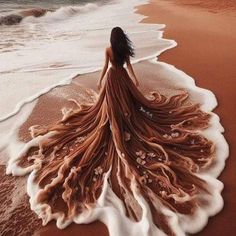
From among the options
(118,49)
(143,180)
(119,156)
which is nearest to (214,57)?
(118,49)

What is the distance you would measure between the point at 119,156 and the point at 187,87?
2.45 m

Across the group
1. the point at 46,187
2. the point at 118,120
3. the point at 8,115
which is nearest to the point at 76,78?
the point at 8,115

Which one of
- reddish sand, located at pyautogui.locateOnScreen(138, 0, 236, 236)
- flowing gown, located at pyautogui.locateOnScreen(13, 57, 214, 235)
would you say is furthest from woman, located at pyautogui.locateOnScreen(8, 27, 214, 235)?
reddish sand, located at pyautogui.locateOnScreen(138, 0, 236, 236)

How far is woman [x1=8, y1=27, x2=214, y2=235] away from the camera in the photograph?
3.42m

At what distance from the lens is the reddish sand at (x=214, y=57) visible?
345 cm

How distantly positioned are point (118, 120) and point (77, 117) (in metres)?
0.71

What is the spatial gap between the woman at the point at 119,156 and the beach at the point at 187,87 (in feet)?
0.48

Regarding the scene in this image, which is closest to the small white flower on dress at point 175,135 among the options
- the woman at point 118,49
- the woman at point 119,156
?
the woman at point 119,156

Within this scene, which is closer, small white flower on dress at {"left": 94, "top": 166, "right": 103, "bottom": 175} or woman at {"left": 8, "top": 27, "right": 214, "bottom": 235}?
woman at {"left": 8, "top": 27, "right": 214, "bottom": 235}

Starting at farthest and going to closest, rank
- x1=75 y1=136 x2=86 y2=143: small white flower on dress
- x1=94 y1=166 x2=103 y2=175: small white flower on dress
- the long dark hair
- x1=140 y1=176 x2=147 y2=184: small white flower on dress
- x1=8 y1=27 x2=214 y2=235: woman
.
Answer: x1=75 y1=136 x2=86 y2=143: small white flower on dress → the long dark hair → x1=94 y1=166 x2=103 y2=175: small white flower on dress → x1=140 y1=176 x2=147 y2=184: small white flower on dress → x1=8 y1=27 x2=214 y2=235: woman

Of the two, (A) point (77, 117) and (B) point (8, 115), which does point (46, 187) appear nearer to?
(A) point (77, 117)

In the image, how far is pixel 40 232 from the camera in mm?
3193

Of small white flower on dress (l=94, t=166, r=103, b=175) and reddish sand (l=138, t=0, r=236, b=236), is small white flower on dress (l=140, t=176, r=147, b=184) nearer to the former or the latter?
small white flower on dress (l=94, t=166, r=103, b=175)

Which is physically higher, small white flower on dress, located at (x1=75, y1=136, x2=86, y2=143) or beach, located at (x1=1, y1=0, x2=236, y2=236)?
small white flower on dress, located at (x1=75, y1=136, x2=86, y2=143)
